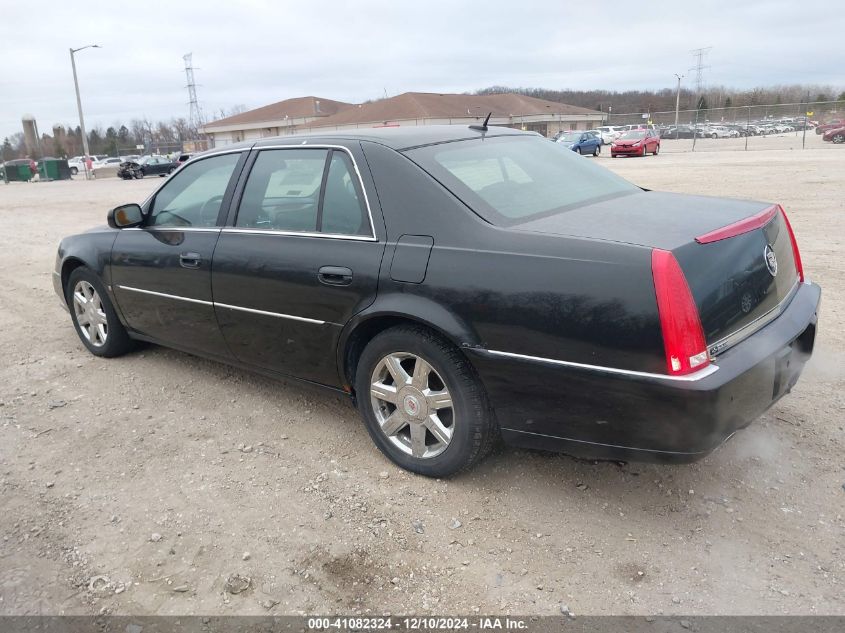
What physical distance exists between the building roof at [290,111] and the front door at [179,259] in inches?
2536

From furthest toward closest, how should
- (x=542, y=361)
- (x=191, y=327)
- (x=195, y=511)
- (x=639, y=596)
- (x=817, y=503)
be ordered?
1. (x=191, y=327)
2. (x=195, y=511)
3. (x=817, y=503)
4. (x=542, y=361)
5. (x=639, y=596)

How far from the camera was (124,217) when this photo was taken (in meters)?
4.48

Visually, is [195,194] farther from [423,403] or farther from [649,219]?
[649,219]

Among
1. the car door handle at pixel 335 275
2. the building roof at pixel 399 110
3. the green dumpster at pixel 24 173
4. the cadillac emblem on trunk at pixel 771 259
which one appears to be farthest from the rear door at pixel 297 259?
the building roof at pixel 399 110

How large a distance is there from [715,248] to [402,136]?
1.72 meters

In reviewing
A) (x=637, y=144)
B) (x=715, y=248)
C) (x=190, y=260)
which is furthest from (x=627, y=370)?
(x=637, y=144)

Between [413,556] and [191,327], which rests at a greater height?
[191,327]

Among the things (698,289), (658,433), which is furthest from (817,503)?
(698,289)

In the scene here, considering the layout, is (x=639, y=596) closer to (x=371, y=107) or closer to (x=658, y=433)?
(x=658, y=433)

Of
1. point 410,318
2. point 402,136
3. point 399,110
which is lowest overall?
point 410,318

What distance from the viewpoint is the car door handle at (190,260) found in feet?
13.3

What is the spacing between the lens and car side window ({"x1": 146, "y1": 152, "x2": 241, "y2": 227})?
4141 mm

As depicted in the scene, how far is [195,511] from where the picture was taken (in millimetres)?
3143

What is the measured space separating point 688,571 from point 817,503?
805 mm
